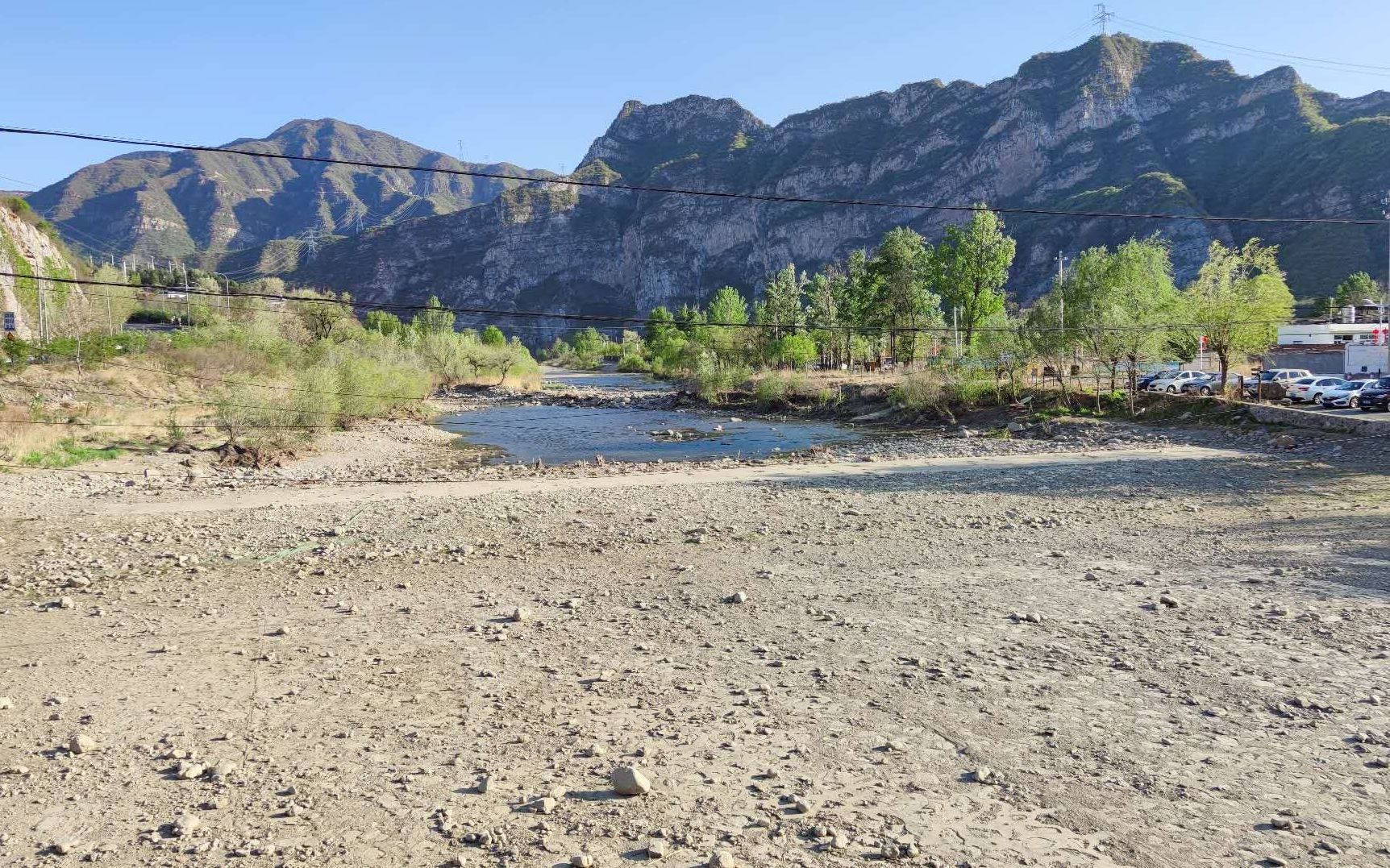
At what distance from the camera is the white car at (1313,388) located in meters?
40.2

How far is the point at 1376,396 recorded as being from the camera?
35219 millimetres

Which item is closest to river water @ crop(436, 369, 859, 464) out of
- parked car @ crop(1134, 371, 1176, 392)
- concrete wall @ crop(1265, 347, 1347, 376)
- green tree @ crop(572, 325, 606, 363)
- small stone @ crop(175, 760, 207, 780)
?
parked car @ crop(1134, 371, 1176, 392)

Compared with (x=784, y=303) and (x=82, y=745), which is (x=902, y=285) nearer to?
(x=784, y=303)

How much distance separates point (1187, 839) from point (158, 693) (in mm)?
8949

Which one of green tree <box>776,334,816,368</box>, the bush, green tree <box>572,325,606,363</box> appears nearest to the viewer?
the bush

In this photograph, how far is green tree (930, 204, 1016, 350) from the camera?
→ 59.1 metres

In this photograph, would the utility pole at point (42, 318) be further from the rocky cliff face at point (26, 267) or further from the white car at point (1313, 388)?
the white car at point (1313, 388)

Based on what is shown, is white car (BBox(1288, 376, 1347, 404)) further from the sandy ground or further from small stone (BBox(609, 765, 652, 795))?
small stone (BBox(609, 765, 652, 795))

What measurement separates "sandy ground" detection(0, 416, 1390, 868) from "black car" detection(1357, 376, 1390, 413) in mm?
24049

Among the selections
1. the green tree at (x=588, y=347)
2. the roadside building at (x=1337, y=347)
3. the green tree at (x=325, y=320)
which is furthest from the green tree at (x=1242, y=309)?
the green tree at (x=588, y=347)

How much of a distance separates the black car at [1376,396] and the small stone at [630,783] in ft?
138

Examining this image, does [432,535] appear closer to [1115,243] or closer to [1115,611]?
[1115,611]

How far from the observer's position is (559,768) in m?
6.42

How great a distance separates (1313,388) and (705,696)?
4557 centimetres
